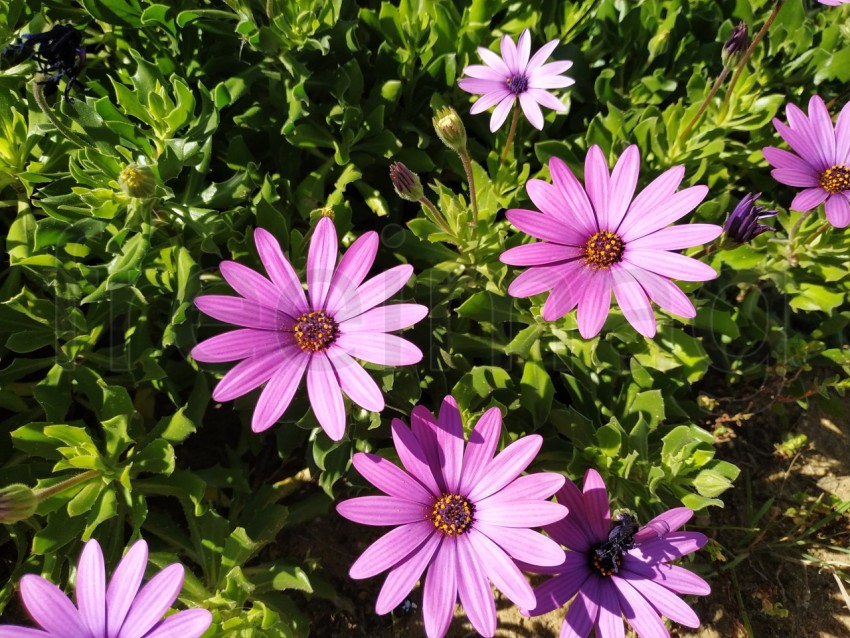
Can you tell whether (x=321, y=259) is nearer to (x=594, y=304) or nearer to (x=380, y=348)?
(x=380, y=348)

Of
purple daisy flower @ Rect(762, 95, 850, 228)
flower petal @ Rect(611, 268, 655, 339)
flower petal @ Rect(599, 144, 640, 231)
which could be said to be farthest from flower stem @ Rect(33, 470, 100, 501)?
purple daisy flower @ Rect(762, 95, 850, 228)

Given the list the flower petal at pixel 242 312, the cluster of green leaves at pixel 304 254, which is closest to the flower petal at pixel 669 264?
the cluster of green leaves at pixel 304 254

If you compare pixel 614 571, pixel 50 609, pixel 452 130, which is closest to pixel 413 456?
pixel 614 571

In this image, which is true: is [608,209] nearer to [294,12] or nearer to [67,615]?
[294,12]


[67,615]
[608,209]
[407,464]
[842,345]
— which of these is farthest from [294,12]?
[842,345]

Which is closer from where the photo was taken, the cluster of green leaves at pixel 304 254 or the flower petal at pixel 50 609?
the flower petal at pixel 50 609

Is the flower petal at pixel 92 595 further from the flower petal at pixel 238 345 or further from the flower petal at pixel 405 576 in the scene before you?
the flower petal at pixel 405 576
